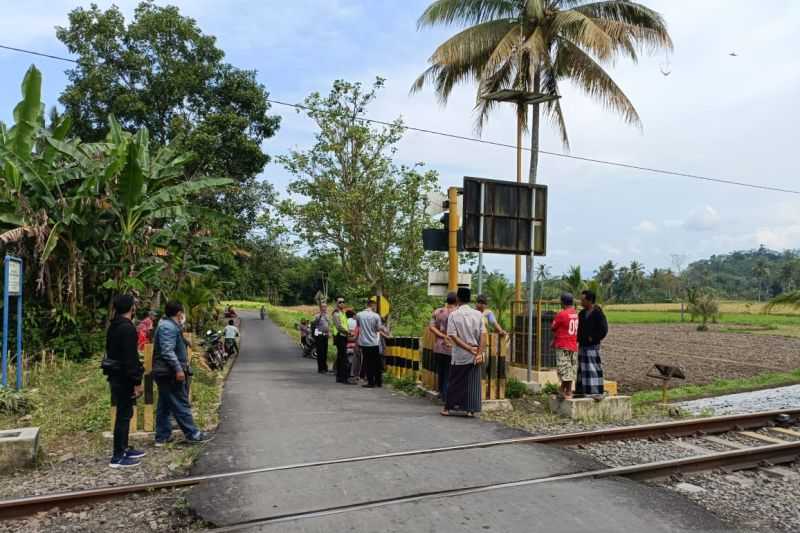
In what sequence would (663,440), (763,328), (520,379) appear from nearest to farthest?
(663,440) → (520,379) → (763,328)

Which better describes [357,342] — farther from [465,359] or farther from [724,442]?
[724,442]

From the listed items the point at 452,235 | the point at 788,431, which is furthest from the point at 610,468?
the point at 452,235

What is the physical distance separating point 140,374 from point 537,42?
13141 millimetres

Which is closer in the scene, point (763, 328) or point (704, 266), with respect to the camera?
point (763, 328)

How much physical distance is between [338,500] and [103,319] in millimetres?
11919

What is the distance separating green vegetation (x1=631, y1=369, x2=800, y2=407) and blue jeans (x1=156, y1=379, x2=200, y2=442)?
9289 millimetres

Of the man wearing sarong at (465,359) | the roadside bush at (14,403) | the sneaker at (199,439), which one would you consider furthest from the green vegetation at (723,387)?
the roadside bush at (14,403)

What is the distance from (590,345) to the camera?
998 centimetres

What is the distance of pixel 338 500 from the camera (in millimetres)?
5652

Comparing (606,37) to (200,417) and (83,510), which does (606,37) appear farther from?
(83,510)

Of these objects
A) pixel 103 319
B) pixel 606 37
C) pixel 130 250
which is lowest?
pixel 103 319

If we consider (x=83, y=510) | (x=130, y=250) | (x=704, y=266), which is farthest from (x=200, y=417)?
(x=704, y=266)

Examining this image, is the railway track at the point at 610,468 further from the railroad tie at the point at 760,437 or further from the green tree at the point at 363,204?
the green tree at the point at 363,204

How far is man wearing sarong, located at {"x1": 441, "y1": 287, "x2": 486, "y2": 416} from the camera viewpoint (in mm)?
9570
